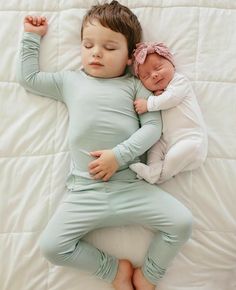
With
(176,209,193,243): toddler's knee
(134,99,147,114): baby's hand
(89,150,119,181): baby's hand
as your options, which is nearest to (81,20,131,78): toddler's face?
(134,99,147,114): baby's hand

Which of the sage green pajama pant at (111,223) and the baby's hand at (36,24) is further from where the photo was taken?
the baby's hand at (36,24)

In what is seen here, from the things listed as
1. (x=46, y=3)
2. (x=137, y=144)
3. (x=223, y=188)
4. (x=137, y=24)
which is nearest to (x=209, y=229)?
(x=223, y=188)

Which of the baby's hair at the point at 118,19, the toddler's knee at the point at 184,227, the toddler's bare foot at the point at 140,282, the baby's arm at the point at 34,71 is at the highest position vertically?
the baby's hair at the point at 118,19

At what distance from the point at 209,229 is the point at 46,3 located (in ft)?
2.47

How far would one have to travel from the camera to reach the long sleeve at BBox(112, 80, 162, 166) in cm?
118

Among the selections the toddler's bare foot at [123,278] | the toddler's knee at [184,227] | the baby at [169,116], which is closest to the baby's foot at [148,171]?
the baby at [169,116]

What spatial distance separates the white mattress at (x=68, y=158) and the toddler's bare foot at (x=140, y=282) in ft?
0.09

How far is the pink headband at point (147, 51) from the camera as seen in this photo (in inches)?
47.9

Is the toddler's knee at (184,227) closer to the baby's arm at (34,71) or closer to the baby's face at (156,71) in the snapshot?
the baby's face at (156,71)

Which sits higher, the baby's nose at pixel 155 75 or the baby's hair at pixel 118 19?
the baby's hair at pixel 118 19

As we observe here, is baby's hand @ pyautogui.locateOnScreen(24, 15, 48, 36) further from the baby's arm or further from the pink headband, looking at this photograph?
the pink headband

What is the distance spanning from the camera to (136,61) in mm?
1239

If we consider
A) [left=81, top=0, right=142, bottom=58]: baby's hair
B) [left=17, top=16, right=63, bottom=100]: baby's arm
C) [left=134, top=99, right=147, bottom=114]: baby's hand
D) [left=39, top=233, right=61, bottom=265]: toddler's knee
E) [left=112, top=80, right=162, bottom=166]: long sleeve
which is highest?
[left=81, top=0, right=142, bottom=58]: baby's hair

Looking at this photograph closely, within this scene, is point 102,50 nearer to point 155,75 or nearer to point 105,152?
point 155,75
